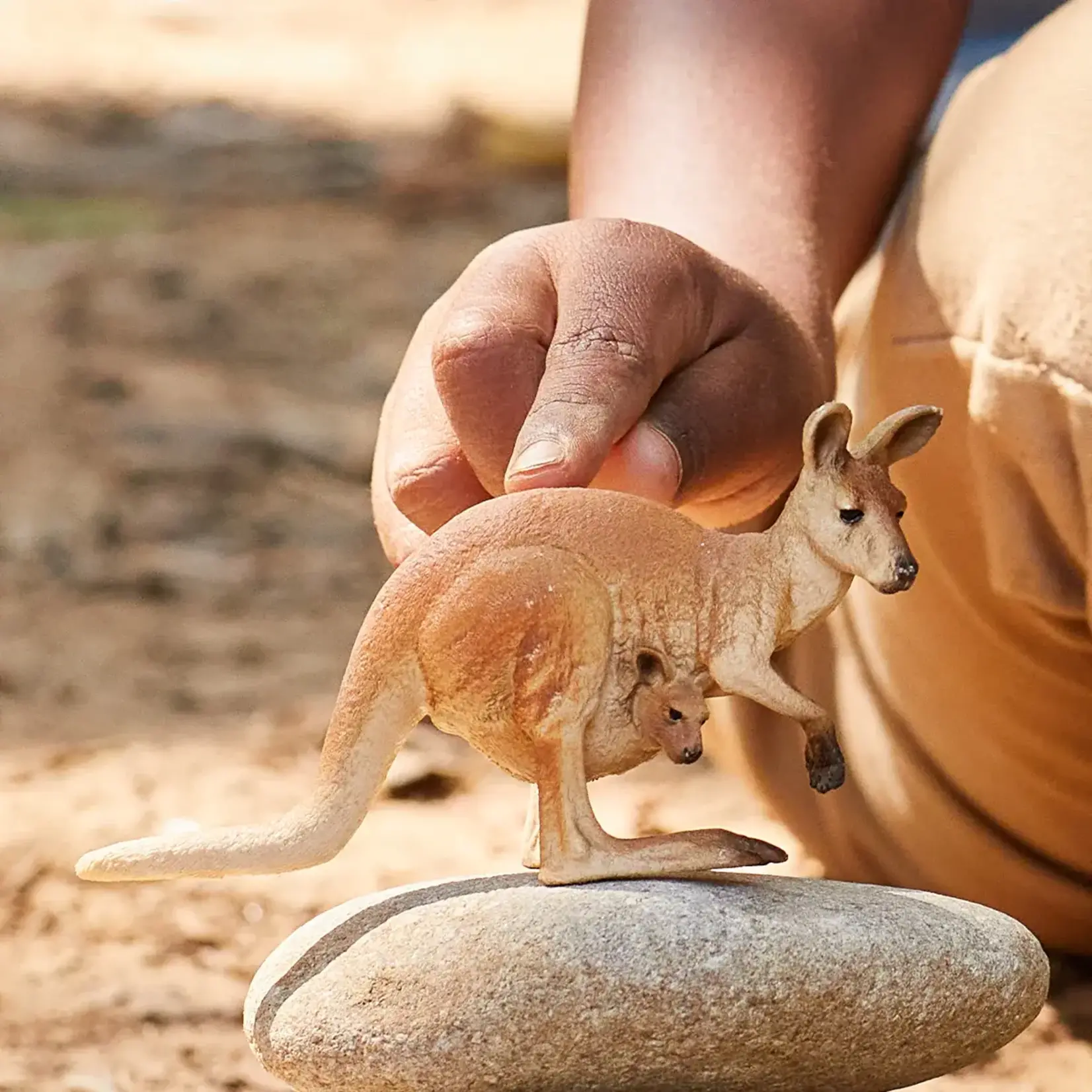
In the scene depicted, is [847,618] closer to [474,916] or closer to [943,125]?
[943,125]

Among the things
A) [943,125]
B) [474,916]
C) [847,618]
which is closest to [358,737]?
[474,916]

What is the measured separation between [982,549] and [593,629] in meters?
0.68

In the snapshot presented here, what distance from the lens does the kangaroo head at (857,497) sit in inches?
46.1

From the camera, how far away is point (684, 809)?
2418 mm

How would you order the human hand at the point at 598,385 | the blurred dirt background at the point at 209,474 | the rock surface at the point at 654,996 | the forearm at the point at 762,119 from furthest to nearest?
the blurred dirt background at the point at 209,474
the forearm at the point at 762,119
the human hand at the point at 598,385
the rock surface at the point at 654,996

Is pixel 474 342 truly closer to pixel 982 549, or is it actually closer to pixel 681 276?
pixel 681 276

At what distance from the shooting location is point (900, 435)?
1.21 metres

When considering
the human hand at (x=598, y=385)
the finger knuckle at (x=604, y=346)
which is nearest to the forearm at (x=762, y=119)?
the human hand at (x=598, y=385)

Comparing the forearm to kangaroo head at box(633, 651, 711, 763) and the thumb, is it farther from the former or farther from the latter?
kangaroo head at box(633, 651, 711, 763)

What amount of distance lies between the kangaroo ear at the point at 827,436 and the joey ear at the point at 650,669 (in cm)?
17

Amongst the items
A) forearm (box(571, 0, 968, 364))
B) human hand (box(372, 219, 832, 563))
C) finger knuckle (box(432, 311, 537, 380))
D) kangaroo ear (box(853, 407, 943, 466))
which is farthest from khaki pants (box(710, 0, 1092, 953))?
finger knuckle (box(432, 311, 537, 380))

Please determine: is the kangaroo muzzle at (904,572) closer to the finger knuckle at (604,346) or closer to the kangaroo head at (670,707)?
the kangaroo head at (670,707)

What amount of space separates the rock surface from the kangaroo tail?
0.27 ft

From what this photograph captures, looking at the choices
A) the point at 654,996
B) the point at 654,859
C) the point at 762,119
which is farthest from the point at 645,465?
the point at 762,119
